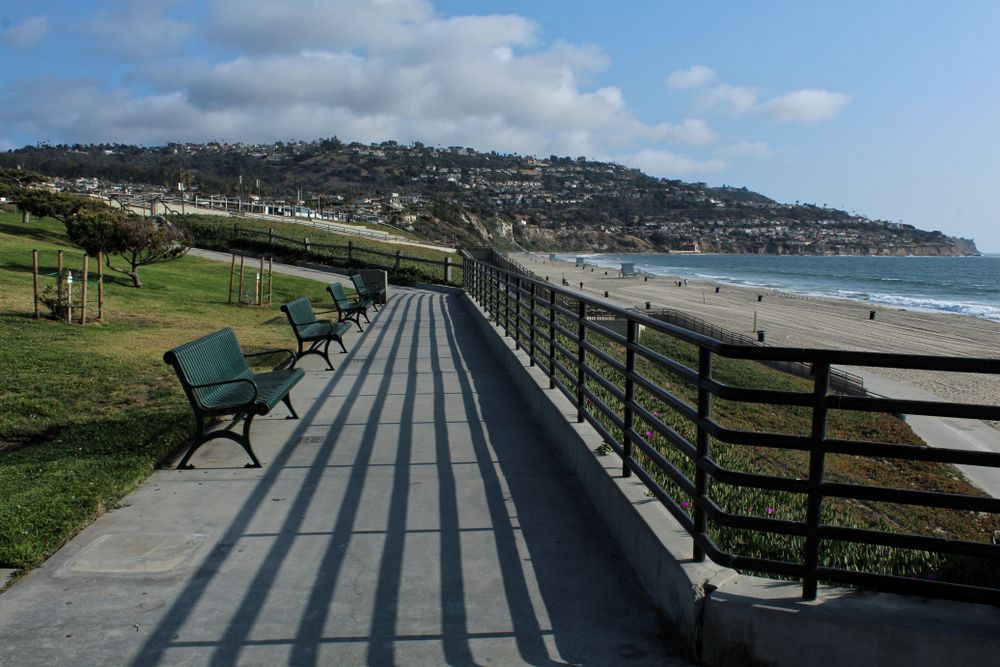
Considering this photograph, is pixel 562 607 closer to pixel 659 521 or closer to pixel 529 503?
pixel 659 521

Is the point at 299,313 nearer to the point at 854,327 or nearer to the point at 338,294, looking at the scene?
the point at 338,294

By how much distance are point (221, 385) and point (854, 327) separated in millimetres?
42821

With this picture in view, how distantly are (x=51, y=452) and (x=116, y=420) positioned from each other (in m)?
0.98

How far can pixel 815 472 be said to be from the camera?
293 centimetres

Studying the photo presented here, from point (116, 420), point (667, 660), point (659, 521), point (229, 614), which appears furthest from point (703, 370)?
point (116, 420)

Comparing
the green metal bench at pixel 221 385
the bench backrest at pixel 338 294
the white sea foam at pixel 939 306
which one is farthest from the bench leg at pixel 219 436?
the white sea foam at pixel 939 306

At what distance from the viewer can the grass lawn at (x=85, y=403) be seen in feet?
15.1

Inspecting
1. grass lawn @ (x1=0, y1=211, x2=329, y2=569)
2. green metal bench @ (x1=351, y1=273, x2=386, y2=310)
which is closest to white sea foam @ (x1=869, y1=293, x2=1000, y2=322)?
green metal bench @ (x1=351, y1=273, x2=386, y2=310)

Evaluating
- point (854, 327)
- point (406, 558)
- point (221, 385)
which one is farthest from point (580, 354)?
point (854, 327)

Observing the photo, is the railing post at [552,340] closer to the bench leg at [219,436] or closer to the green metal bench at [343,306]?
the bench leg at [219,436]

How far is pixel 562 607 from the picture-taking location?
3.58 m

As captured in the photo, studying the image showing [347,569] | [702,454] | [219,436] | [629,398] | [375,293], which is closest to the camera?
[702,454]

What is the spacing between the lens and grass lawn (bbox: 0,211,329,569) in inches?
181

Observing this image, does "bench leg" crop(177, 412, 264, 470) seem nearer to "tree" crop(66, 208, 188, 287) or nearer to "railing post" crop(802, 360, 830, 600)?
"railing post" crop(802, 360, 830, 600)
